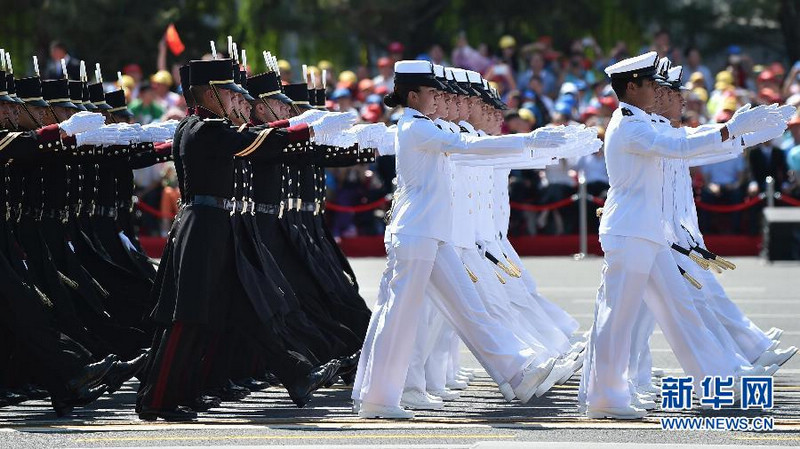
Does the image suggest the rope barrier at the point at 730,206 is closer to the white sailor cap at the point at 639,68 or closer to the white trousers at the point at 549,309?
the white trousers at the point at 549,309

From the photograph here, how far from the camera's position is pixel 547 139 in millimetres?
10531

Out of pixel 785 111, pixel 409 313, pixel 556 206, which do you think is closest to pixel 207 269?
pixel 409 313

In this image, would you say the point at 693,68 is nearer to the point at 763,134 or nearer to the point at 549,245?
the point at 549,245

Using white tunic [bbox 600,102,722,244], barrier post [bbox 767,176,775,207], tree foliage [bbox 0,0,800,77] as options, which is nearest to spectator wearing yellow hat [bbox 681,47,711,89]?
tree foliage [bbox 0,0,800,77]

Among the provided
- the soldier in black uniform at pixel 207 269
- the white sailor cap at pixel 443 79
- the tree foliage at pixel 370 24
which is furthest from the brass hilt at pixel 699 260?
the tree foliage at pixel 370 24

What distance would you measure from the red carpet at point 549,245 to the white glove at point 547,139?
12.1 meters

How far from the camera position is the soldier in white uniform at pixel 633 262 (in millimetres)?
10844

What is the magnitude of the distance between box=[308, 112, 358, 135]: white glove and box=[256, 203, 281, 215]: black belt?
4.54 feet

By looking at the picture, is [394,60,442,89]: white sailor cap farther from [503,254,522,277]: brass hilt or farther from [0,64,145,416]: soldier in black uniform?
[503,254,522,277]: brass hilt

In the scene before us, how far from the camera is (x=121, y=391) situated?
12.7m

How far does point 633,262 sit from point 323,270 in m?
2.71

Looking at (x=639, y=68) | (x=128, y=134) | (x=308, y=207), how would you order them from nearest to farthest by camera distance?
(x=639, y=68) < (x=128, y=134) < (x=308, y=207)

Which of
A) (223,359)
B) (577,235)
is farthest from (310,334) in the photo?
(577,235)

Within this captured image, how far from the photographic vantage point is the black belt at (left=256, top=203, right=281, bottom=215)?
12352mm
